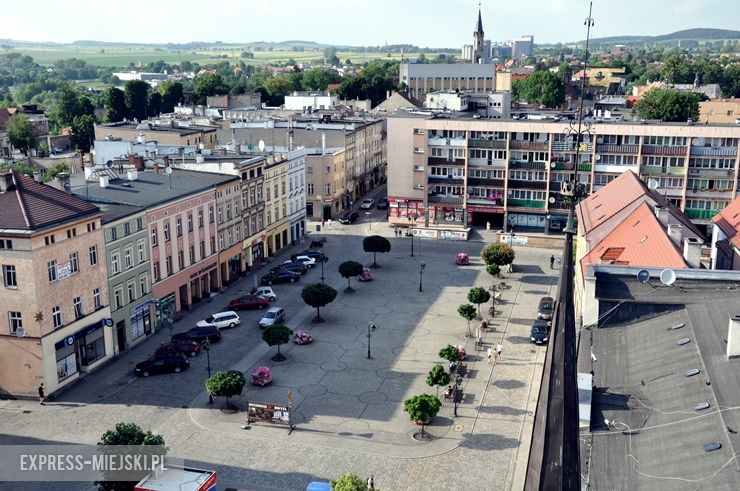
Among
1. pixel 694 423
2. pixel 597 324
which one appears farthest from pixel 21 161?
pixel 694 423

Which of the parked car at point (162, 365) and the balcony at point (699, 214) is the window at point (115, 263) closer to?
the parked car at point (162, 365)

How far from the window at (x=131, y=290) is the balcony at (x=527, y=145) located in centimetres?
4617

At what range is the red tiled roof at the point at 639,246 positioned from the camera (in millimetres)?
38875

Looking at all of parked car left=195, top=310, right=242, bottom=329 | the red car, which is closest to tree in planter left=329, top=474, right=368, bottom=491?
parked car left=195, top=310, right=242, bottom=329

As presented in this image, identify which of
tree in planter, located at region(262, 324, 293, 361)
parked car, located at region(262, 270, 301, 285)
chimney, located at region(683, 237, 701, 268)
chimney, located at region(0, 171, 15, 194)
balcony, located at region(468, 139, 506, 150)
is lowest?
parked car, located at region(262, 270, 301, 285)

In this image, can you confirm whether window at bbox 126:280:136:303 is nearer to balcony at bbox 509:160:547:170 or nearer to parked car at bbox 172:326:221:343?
parked car at bbox 172:326:221:343

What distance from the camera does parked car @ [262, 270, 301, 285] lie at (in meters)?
64.2

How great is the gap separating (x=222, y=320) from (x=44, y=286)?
47.8 ft

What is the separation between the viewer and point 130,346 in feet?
161

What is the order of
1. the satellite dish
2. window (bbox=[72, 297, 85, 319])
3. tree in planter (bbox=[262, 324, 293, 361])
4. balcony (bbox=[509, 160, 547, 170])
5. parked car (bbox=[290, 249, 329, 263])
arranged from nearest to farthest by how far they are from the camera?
the satellite dish
window (bbox=[72, 297, 85, 319])
tree in planter (bbox=[262, 324, 293, 361])
parked car (bbox=[290, 249, 329, 263])
balcony (bbox=[509, 160, 547, 170])

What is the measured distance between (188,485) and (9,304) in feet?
61.2

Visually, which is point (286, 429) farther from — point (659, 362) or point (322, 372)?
point (659, 362)

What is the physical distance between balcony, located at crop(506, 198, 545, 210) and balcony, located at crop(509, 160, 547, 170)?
12.2 ft

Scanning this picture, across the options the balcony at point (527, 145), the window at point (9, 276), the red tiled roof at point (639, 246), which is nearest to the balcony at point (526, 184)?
the balcony at point (527, 145)
